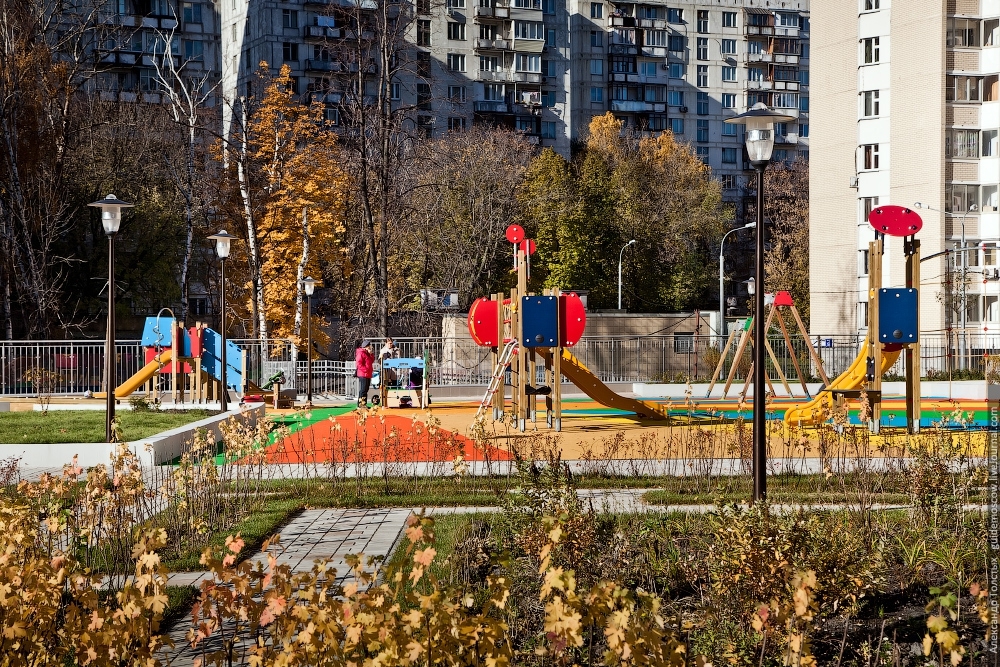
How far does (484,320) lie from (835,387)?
7.48 m

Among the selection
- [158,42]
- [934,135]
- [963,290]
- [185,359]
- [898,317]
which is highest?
[158,42]

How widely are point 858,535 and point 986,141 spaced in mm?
49072

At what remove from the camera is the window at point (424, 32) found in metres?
77.6

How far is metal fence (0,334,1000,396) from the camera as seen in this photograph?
3269 cm

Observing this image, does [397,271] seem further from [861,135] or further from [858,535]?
[858,535]

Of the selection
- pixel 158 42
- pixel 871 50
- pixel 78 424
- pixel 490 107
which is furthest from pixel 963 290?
pixel 158 42

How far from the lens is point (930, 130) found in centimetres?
5088

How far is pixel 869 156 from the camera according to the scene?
5369 centimetres

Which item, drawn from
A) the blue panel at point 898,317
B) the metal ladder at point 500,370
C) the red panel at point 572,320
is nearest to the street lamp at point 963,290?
the blue panel at point 898,317

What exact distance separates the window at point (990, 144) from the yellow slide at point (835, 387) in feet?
112

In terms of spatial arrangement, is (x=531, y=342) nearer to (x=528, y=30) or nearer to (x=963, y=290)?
(x=963, y=290)

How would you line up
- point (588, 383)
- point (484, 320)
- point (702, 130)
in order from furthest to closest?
point (702, 130)
point (484, 320)
point (588, 383)

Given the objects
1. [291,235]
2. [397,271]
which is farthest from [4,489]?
[397,271]

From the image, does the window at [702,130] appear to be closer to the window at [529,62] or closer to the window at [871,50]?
the window at [529,62]
